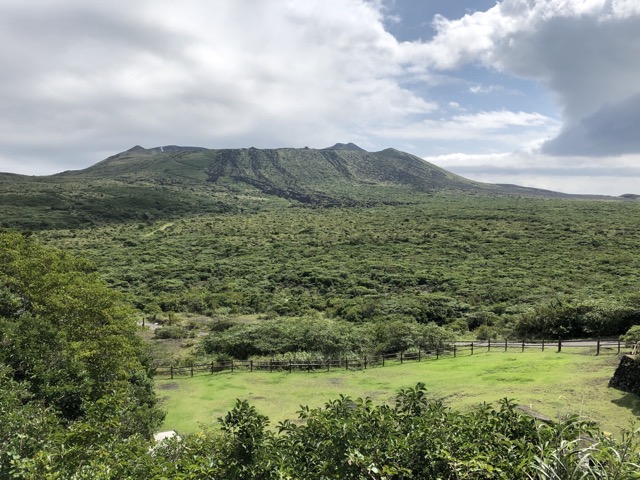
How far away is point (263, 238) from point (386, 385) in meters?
71.4

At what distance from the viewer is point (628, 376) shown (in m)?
15.1

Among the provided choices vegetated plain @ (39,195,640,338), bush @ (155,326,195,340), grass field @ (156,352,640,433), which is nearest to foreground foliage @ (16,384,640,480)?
grass field @ (156,352,640,433)

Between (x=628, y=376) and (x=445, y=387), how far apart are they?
7.17 meters

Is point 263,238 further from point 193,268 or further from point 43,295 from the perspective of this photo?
point 43,295

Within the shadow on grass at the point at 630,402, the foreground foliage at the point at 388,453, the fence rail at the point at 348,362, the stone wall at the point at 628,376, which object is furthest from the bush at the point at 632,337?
the foreground foliage at the point at 388,453

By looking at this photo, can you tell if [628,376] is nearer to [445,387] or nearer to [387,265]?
[445,387]

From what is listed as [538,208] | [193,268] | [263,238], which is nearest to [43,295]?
[193,268]

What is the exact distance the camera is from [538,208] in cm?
12500

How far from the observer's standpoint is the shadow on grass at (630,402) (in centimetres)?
1343

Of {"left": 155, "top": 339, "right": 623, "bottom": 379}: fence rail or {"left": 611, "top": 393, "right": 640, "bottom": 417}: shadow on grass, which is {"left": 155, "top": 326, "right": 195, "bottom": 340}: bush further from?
{"left": 611, "top": 393, "right": 640, "bottom": 417}: shadow on grass

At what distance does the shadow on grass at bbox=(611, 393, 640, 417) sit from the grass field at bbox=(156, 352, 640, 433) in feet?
0.09

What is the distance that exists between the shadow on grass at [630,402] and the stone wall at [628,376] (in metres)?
0.33

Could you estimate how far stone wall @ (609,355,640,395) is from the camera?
14.8m

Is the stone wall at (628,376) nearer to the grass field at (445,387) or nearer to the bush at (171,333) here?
the grass field at (445,387)
